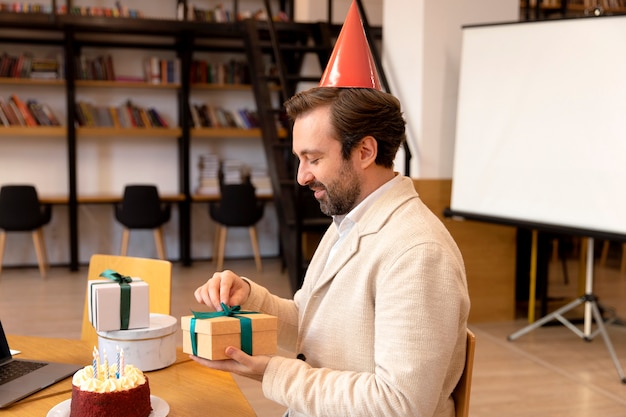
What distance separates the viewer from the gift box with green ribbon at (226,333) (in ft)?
4.82

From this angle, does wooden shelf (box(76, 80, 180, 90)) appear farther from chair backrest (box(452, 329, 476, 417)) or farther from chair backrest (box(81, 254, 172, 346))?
chair backrest (box(452, 329, 476, 417))

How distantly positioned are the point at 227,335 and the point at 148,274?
40.5 inches

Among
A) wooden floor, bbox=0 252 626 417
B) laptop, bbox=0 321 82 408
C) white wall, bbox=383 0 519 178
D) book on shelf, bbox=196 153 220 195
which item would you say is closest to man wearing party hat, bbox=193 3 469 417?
laptop, bbox=0 321 82 408

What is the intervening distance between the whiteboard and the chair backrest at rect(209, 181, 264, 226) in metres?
2.62

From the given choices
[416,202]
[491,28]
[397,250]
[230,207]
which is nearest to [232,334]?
[397,250]

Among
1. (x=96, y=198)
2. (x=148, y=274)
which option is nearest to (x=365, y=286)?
(x=148, y=274)

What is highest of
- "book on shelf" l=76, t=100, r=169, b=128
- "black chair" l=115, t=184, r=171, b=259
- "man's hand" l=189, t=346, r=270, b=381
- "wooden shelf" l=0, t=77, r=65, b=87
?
"wooden shelf" l=0, t=77, r=65, b=87

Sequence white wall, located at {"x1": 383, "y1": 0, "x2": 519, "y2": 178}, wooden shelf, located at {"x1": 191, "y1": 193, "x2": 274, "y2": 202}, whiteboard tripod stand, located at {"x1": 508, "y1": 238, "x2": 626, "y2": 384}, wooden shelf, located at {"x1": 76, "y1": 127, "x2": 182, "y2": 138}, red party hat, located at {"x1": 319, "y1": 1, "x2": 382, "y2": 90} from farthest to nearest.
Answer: wooden shelf, located at {"x1": 191, "y1": 193, "x2": 274, "y2": 202} < wooden shelf, located at {"x1": 76, "y1": 127, "x2": 182, "y2": 138} < white wall, located at {"x1": 383, "y1": 0, "x2": 519, "y2": 178} < whiteboard tripod stand, located at {"x1": 508, "y1": 238, "x2": 626, "y2": 384} < red party hat, located at {"x1": 319, "y1": 1, "x2": 382, "y2": 90}

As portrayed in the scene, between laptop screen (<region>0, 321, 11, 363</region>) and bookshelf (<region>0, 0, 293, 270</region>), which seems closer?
laptop screen (<region>0, 321, 11, 363</region>)

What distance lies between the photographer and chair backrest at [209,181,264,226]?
7.12m

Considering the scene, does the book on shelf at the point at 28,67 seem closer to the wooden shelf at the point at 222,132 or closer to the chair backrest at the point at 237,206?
the wooden shelf at the point at 222,132

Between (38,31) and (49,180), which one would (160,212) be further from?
(38,31)

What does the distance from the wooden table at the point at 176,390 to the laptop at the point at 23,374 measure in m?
0.02

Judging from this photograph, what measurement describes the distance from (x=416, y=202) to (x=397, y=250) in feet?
0.57
